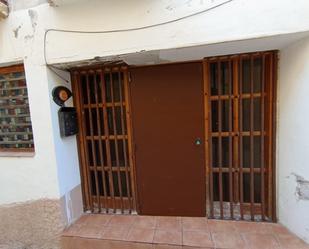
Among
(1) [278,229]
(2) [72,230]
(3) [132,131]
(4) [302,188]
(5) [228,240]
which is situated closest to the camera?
(4) [302,188]

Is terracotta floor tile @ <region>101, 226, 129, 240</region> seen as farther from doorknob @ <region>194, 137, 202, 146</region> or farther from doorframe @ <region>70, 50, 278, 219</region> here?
doorknob @ <region>194, 137, 202, 146</region>

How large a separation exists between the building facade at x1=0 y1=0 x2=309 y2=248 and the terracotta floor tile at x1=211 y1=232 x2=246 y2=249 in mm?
264

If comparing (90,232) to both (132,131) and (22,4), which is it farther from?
(22,4)

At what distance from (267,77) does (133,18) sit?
141 cm

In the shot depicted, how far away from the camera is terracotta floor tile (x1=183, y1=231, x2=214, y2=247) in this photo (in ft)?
5.93

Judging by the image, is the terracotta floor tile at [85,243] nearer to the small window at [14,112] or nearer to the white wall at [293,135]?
the small window at [14,112]

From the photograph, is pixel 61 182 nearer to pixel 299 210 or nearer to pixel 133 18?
pixel 133 18

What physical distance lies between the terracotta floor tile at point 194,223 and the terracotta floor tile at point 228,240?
15 cm

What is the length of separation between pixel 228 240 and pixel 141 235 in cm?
84

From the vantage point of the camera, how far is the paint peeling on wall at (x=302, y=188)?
67.1 inches

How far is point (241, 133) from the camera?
203cm

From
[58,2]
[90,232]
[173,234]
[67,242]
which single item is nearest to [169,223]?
[173,234]

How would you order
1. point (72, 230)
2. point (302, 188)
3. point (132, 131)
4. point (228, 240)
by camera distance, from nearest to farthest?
point (302, 188)
point (228, 240)
point (72, 230)
point (132, 131)

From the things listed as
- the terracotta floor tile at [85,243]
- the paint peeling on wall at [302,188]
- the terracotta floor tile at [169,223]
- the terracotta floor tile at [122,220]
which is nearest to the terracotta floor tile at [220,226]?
the terracotta floor tile at [169,223]
